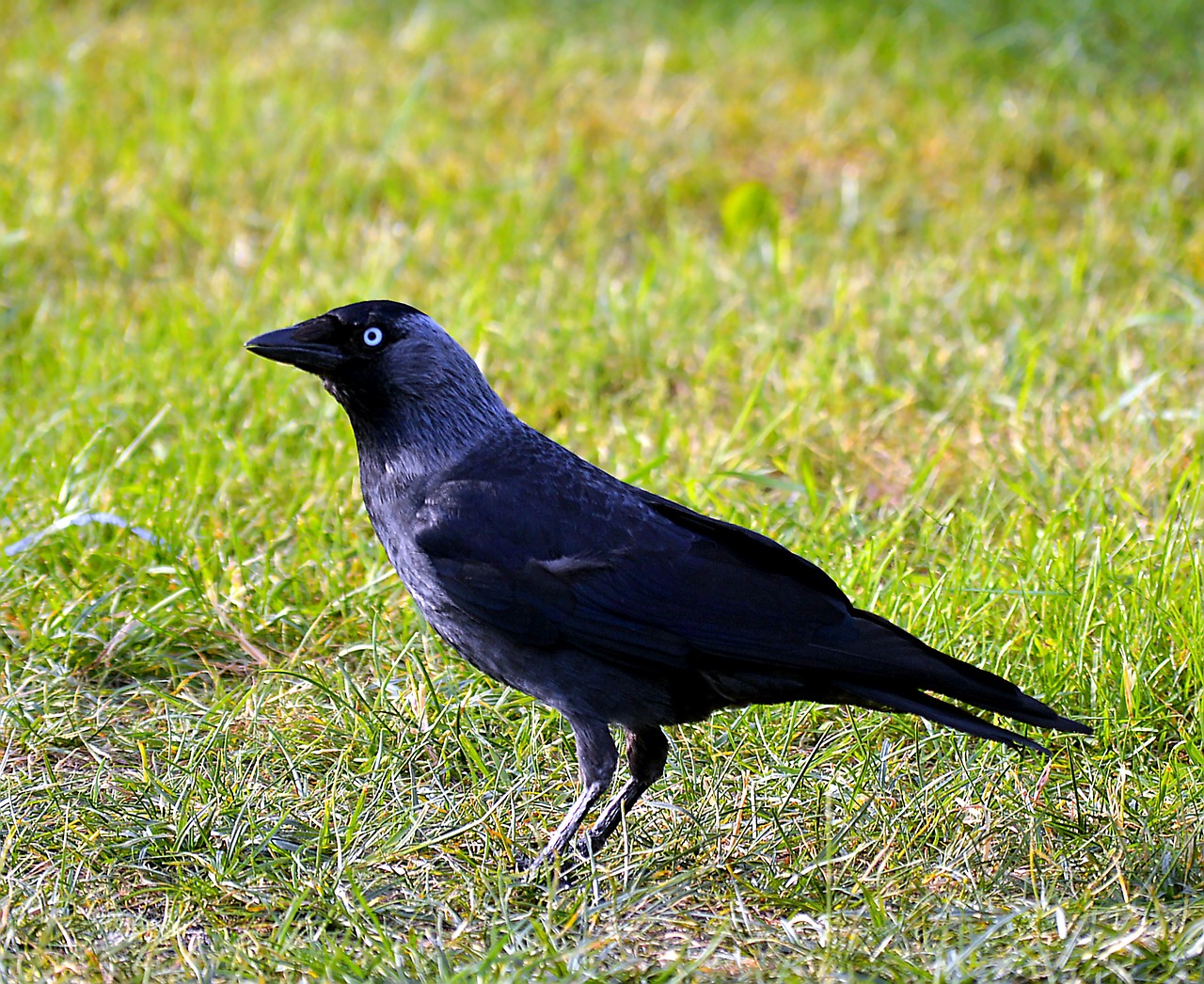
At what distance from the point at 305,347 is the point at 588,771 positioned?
3.40ft

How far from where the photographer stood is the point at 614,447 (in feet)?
15.5

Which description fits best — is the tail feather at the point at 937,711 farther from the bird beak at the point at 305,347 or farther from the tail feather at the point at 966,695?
the bird beak at the point at 305,347

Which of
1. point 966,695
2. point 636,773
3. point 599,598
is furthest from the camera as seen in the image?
point 636,773

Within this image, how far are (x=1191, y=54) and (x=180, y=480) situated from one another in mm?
5563

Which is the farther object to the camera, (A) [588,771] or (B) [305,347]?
(B) [305,347]

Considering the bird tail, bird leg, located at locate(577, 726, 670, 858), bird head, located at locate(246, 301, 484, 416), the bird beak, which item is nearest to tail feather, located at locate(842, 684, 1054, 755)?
the bird tail

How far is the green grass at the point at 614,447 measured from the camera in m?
2.90

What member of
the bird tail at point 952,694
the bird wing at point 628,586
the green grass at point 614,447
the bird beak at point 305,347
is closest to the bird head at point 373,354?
the bird beak at point 305,347

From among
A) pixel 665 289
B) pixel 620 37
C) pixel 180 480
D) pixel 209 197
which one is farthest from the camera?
pixel 620 37

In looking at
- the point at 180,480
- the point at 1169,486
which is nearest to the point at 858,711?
the point at 1169,486

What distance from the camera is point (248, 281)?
226 inches

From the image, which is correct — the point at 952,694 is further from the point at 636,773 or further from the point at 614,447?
the point at 614,447

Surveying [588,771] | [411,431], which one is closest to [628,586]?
[588,771]

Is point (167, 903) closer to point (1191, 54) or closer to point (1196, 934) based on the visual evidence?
point (1196, 934)
